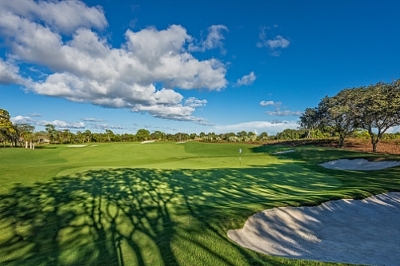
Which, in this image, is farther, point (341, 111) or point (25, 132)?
point (25, 132)

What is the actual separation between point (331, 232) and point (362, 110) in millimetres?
36848

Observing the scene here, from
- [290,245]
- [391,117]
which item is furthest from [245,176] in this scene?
[391,117]

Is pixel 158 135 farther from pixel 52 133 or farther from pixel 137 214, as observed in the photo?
pixel 137 214

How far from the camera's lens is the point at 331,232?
6.33 m

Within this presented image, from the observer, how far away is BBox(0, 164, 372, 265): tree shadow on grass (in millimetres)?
4855

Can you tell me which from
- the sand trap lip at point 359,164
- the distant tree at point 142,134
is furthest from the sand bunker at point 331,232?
the distant tree at point 142,134

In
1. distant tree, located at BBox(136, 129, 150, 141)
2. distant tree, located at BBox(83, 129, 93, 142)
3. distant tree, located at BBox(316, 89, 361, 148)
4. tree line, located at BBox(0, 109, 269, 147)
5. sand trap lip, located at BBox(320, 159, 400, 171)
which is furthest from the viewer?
distant tree, located at BBox(136, 129, 150, 141)

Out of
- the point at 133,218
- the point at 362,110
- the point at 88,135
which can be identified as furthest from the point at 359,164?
the point at 88,135

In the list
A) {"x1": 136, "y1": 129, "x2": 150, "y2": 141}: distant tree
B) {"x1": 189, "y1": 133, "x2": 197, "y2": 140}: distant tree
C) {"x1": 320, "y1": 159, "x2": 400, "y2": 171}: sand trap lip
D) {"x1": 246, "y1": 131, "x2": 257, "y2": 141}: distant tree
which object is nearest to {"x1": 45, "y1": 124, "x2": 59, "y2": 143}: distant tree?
{"x1": 136, "y1": 129, "x2": 150, "y2": 141}: distant tree

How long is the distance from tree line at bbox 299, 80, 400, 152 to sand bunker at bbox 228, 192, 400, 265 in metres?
28.1

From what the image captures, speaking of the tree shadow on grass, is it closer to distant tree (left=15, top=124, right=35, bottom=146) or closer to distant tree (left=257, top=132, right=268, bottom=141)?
distant tree (left=15, top=124, right=35, bottom=146)

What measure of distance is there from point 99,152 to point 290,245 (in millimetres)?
38879

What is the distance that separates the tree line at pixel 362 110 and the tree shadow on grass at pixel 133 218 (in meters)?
24.5

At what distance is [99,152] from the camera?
3975 cm
